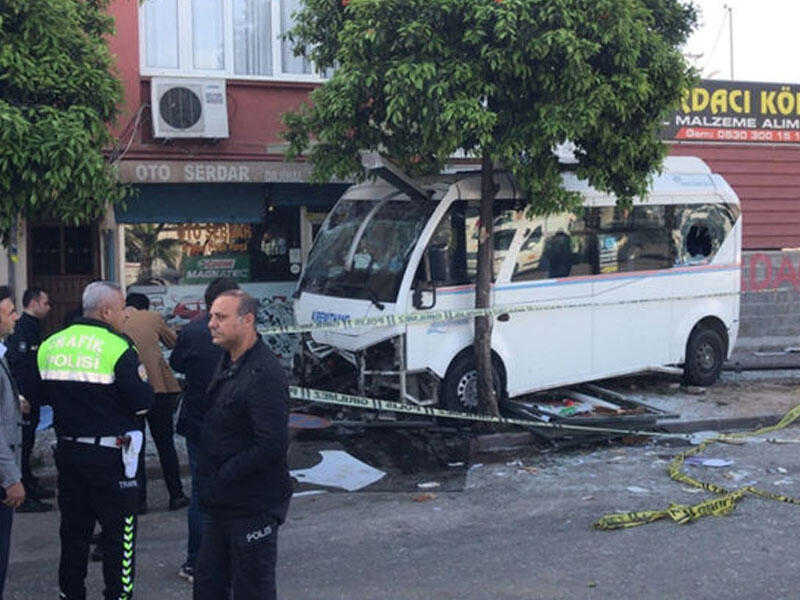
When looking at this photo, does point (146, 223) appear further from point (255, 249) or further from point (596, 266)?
point (596, 266)

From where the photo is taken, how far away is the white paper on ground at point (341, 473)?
849cm

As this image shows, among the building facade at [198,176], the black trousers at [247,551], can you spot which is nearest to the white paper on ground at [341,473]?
the black trousers at [247,551]

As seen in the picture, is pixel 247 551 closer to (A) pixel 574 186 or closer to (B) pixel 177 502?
(B) pixel 177 502

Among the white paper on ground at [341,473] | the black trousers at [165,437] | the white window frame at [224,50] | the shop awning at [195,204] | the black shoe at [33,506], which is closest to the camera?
the black trousers at [165,437]

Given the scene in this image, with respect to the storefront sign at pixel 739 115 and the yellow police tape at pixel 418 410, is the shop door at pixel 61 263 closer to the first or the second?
the yellow police tape at pixel 418 410

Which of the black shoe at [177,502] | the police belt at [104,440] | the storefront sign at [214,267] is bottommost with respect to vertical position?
the black shoe at [177,502]

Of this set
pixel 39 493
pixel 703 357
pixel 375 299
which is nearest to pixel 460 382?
pixel 375 299

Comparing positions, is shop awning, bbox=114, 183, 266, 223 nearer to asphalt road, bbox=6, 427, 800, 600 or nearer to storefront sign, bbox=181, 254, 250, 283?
storefront sign, bbox=181, 254, 250, 283

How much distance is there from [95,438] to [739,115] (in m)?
14.3

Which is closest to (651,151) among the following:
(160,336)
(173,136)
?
(160,336)

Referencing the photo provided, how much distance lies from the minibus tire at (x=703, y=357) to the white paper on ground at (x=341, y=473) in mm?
4817

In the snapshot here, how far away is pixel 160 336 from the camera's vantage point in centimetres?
742

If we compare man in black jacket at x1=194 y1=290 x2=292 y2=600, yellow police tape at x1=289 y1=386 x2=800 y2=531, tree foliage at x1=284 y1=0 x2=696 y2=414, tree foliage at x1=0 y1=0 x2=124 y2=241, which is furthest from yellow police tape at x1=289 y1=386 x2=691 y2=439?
man in black jacket at x1=194 y1=290 x2=292 y2=600

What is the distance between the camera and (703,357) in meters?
12.1
